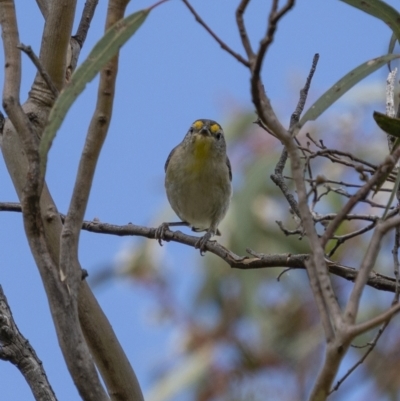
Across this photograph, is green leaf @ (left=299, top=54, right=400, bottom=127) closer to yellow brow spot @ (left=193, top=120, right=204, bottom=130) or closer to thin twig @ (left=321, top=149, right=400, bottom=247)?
thin twig @ (left=321, top=149, right=400, bottom=247)

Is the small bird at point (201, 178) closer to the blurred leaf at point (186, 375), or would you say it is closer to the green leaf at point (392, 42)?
the green leaf at point (392, 42)

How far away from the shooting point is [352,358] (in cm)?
831

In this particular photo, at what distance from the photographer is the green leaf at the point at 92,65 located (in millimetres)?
1735

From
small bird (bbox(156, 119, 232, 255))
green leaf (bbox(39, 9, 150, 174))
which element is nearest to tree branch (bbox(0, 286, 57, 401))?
green leaf (bbox(39, 9, 150, 174))

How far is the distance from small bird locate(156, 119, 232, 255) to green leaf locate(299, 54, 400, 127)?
9.03 ft

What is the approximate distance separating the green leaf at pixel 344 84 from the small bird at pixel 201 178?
9.03 ft

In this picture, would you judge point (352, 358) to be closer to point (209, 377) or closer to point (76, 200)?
point (209, 377)

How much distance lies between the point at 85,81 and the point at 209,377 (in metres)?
8.35

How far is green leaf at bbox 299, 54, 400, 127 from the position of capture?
2027 mm

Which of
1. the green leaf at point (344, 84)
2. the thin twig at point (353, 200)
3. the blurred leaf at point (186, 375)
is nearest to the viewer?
the thin twig at point (353, 200)

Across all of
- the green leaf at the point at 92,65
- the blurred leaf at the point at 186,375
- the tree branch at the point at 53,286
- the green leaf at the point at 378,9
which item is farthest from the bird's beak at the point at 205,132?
the blurred leaf at the point at 186,375

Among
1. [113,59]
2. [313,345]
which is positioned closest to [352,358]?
[313,345]

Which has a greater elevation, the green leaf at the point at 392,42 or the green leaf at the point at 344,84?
the green leaf at the point at 392,42

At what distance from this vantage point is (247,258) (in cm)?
264
